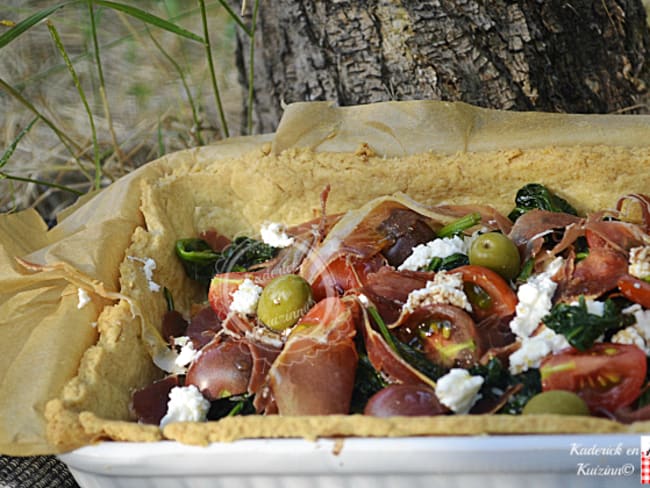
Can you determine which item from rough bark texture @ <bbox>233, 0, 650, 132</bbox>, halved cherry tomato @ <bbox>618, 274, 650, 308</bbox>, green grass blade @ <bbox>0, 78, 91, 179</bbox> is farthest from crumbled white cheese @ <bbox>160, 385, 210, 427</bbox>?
rough bark texture @ <bbox>233, 0, 650, 132</bbox>

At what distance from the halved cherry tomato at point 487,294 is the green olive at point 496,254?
0.14 feet

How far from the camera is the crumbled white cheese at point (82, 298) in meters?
2.17

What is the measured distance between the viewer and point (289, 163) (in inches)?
102

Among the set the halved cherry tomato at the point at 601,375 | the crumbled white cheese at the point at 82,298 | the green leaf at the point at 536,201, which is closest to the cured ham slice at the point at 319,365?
the halved cherry tomato at the point at 601,375

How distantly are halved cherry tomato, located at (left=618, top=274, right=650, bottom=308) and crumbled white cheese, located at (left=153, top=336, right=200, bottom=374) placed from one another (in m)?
1.05

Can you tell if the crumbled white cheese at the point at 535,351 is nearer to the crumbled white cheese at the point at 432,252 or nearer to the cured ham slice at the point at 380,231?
the crumbled white cheese at the point at 432,252

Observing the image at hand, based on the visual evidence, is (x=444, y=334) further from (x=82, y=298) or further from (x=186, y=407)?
(x=82, y=298)

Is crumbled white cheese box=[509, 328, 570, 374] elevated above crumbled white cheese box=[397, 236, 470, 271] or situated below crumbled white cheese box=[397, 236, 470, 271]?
below

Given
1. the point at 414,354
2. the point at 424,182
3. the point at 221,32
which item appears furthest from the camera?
the point at 221,32

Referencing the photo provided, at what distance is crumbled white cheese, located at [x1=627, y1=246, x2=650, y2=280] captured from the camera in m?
1.90

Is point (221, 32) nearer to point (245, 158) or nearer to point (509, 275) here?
point (245, 158)

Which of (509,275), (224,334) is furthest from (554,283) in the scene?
(224,334)

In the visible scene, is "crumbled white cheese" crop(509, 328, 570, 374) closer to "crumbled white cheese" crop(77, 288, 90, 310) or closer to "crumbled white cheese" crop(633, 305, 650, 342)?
"crumbled white cheese" crop(633, 305, 650, 342)

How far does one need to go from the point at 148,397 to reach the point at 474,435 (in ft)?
2.87
